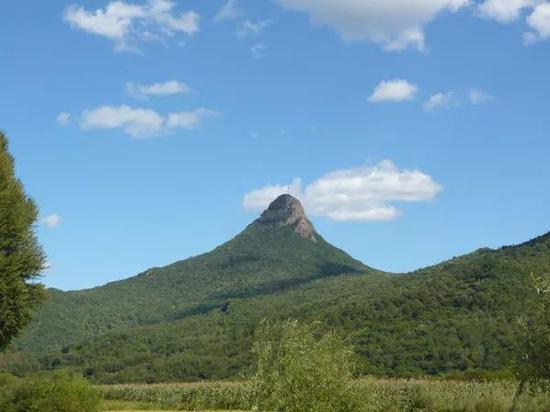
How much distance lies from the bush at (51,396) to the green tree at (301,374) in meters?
17.7

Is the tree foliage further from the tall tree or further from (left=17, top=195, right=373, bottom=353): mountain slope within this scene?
(left=17, top=195, right=373, bottom=353): mountain slope

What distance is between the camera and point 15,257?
31.7 m

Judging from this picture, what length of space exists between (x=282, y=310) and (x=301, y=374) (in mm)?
106262

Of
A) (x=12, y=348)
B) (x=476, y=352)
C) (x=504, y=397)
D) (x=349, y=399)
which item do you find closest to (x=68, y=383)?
(x=12, y=348)

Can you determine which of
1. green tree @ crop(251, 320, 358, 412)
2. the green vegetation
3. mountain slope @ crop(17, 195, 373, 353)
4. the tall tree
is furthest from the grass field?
mountain slope @ crop(17, 195, 373, 353)

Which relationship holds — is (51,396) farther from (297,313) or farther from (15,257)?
(297,313)

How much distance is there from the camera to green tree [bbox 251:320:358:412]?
19.4m

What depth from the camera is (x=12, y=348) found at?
35.6m

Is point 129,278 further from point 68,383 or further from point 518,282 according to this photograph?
point 68,383

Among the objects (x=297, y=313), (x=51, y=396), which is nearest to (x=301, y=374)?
(x=51, y=396)

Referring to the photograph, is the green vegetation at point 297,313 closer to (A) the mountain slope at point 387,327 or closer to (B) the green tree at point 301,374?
(A) the mountain slope at point 387,327

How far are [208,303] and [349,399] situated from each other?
141m

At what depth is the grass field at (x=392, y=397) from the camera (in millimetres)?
27062

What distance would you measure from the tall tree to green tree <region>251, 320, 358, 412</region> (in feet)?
48.8
